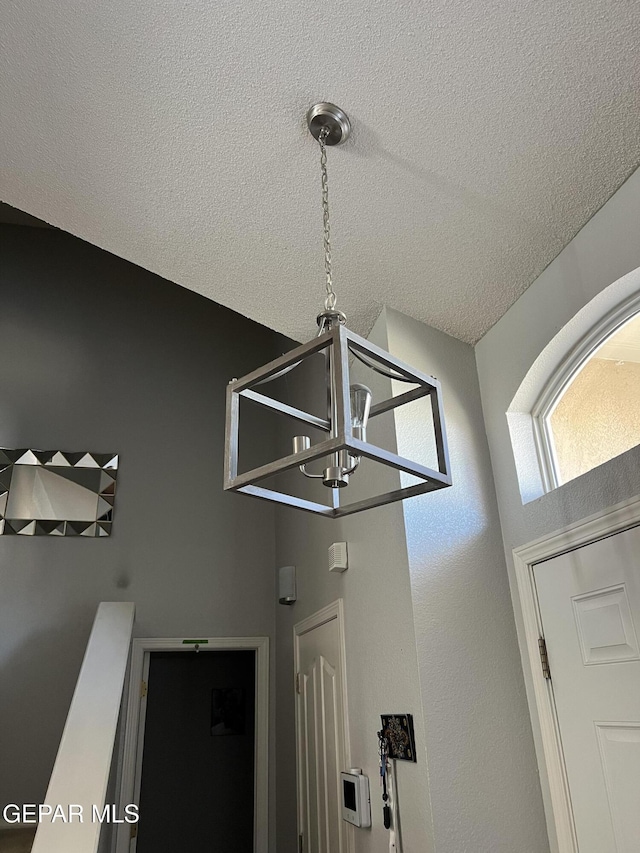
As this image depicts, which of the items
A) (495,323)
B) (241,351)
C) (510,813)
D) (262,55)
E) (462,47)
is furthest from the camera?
(241,351)

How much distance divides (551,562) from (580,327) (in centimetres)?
83

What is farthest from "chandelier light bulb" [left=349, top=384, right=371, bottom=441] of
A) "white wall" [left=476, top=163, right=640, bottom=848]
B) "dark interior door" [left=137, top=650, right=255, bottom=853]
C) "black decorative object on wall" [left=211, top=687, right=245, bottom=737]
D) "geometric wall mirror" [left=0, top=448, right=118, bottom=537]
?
"black decorative object on wall" [left=211, top=687, right=245, bottom=737]

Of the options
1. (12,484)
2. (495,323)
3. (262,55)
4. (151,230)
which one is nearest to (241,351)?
(12,484)

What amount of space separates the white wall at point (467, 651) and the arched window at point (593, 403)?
0.30m

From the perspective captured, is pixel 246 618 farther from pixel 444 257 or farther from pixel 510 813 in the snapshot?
pixel 444 257

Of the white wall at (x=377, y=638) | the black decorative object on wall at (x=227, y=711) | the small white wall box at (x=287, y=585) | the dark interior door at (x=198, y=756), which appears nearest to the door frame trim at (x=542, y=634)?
the white wall at (x=377, y=638)

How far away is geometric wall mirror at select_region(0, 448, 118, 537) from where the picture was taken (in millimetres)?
4316

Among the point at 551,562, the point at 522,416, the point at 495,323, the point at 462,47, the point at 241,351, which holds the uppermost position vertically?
the point at 241,351

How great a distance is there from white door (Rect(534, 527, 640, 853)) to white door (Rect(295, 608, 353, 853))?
1106 millimetres

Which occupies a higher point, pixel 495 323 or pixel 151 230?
pixel 151 230

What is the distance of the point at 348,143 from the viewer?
218 centimetres

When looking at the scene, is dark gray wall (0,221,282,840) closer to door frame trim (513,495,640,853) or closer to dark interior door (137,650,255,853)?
dark interior door (137,650,255,853)

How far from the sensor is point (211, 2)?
1882 millimetres

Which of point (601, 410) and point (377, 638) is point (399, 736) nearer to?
point (377, 638)
